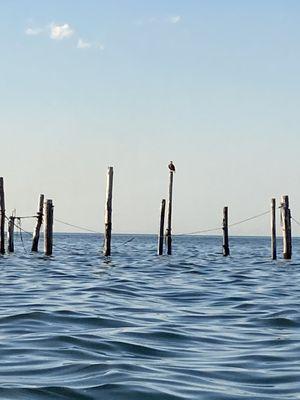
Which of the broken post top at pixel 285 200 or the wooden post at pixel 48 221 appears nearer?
the broken post top at pixel 285 200

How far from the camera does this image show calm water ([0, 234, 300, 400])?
252 inches

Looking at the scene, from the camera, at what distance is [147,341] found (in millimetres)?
8797

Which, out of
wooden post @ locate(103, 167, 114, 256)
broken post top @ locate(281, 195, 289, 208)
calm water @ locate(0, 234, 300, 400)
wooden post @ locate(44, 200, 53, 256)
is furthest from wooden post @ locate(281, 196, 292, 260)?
calm water @ locate(0, 234, 300, 400)

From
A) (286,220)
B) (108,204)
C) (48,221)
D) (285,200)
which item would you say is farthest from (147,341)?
(285,200)

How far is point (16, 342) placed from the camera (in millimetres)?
8531

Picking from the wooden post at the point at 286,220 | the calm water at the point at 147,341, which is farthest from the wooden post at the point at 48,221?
the calm water at the point at 147,341

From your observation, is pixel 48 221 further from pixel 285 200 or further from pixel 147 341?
pixel 147 341

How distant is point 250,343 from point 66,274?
1123 centimetres

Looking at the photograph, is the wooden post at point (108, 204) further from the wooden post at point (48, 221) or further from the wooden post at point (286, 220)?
the wooden post at point (286, 220)

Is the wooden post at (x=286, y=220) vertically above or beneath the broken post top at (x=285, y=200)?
beneath

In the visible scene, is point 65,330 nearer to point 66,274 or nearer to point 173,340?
point 173,340

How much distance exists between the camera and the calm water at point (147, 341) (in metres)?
6.39

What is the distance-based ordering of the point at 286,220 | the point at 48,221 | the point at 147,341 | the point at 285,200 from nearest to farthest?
the point at 147,341
the point at 286,220
the point at 285,200
the point at 48,221

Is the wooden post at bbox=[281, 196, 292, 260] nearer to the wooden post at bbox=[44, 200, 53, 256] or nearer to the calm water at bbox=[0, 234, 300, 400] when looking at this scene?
the wooden post at bbox=[44, 200, 53, 256]
